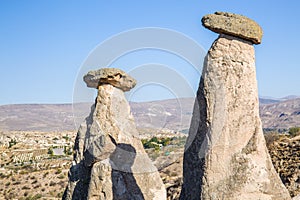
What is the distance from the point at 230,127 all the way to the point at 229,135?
0.10 metres

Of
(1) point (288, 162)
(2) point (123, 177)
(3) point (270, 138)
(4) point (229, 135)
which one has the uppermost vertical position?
(4) point (229, 135)

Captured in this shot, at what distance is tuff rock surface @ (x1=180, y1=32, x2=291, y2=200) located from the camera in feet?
17.9

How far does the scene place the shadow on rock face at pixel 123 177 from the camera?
27.7ft

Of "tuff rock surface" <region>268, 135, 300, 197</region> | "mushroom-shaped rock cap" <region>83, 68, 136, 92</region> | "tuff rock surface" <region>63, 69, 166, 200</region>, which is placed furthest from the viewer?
"mushroom-shaped rock cap" <region>83, 68, 136, 92</region>

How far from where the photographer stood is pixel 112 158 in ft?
28.7

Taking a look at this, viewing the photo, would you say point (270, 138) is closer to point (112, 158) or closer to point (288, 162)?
point (288, 162)

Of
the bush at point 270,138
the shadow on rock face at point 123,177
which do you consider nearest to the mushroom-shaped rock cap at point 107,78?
the shadow on rock face at point 123,177

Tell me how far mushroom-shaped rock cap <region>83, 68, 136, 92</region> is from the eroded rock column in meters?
4.00

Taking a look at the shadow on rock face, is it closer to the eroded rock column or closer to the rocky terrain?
the rocky terrain

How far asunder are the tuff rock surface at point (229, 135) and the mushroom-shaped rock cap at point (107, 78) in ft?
13.1

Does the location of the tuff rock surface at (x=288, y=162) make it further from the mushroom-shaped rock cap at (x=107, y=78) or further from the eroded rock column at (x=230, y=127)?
the mushroom-shaped rock cap at (x=107, y=78)

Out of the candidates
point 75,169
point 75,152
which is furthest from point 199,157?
point 75,152

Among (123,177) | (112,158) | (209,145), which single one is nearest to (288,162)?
(123,177)

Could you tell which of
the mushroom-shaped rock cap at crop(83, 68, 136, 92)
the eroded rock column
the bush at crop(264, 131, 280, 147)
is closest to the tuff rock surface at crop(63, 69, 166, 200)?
the mushroom-shaped rock cap at crop(83, 68, 136, 92)
